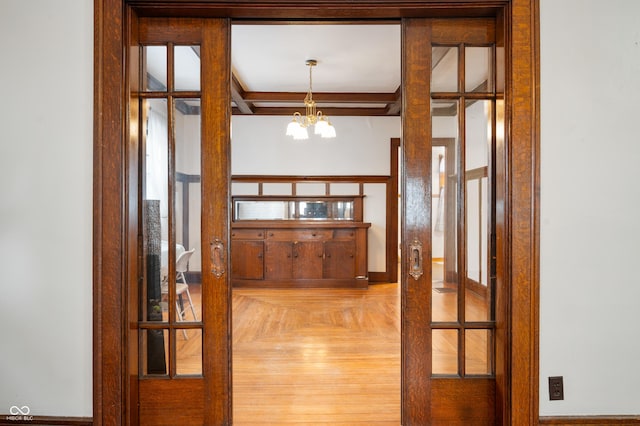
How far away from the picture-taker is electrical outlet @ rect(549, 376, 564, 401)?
179 cm

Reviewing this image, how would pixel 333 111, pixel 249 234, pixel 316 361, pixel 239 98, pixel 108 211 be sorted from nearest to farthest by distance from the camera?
pixel 108 211, pixel 316 361, pixel 239 98, pixel 249 234, pixel 333 111

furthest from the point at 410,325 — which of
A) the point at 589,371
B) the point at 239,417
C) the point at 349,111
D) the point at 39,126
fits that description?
the point at 349,111

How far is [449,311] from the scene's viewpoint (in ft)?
6.34

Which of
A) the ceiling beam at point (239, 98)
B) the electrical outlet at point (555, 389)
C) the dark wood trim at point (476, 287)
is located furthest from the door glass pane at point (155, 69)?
the ceiling beam at point (239, 98)

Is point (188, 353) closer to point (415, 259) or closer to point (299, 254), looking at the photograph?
point (415, 259)

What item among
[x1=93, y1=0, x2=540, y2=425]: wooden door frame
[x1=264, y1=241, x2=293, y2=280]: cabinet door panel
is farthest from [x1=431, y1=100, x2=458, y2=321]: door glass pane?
[x1=264, y1=241, x2=293, y2=280]: cabinet door panel

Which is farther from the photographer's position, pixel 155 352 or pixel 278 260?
pixel 278 260

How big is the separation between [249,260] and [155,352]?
12.5 ft

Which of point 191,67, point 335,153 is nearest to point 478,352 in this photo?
point 191,67

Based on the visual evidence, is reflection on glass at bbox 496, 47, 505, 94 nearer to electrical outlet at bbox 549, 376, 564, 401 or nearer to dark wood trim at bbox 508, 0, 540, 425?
dark wood trim at bbox 508, 0, 540, 425

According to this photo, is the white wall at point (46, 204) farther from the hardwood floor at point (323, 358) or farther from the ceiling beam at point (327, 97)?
the ceiling beam at point (327, 97)

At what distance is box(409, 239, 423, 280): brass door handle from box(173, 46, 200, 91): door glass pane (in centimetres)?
133

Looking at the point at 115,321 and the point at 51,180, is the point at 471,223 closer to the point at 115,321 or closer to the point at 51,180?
the point at 115,321

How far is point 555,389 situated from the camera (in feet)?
5.87
